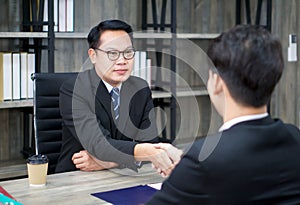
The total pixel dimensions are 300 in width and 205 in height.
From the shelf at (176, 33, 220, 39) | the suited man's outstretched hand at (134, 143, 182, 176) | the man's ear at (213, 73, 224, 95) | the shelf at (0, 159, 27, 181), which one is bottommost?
the shelf at (0, 159, 27, 181)

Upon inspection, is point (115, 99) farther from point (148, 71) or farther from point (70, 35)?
point (148, 71)

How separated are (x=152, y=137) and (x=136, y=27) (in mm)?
1938

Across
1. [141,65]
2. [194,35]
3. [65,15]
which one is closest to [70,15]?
[65,15]

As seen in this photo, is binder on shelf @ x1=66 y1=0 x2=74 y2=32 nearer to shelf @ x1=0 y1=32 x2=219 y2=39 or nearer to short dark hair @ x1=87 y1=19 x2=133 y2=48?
shelf @ x1=0 y1=32 x2=219 y2=39

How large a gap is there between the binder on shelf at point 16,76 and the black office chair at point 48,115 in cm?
96

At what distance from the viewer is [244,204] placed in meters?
1.17

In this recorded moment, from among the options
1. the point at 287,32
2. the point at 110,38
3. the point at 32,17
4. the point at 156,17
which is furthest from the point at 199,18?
the point at 110,38

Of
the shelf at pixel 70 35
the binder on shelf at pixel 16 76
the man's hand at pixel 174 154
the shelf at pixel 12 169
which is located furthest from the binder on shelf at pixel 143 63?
the man's hand at pixel 174 154

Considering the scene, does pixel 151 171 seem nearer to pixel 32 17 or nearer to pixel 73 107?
pixel 73 107

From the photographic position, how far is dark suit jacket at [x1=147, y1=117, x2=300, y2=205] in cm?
114

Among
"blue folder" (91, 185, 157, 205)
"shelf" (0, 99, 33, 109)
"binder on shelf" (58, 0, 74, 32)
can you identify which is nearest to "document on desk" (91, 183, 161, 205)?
"blue folder" (91, 185, 157, 205)

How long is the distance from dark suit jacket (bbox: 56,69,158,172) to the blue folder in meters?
0.32

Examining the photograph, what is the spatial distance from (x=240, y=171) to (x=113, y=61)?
1355 millimetres

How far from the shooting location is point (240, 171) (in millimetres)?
1151
